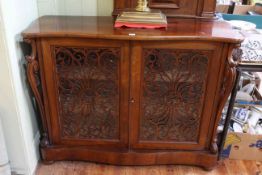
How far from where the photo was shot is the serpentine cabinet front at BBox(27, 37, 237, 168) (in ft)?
4.53

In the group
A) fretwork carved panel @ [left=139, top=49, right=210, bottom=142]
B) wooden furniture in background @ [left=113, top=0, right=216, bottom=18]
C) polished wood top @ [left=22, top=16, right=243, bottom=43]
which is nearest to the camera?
polished wood top @ [left=22, top=16, right=243, bottom=43]

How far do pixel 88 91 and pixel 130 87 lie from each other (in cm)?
24

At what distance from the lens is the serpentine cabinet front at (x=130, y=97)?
4.53 ft

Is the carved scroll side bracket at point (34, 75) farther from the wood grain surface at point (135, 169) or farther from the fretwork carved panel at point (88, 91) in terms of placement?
the wood grain surface at point (135, 169)

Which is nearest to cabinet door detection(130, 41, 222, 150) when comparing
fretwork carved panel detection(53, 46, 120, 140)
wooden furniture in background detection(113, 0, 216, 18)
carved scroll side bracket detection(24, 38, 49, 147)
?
fretwork carved panel detection(53, 46, 120, 140)

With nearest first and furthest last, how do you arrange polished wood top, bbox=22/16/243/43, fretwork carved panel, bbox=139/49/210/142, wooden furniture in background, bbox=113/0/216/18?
1. polished wood top, bbox=22/16/243/43
2. fretwork carved panel, bbox=139/49/210/142
3. wooden furniture in background, bbox=113/0/216/18

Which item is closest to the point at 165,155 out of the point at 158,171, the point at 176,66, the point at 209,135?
the point at 158,171

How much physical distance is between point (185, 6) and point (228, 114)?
70 centimetres

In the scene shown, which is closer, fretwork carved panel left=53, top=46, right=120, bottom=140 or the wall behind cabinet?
fretwork carved panel left=53, top=46, right=120, bottom=140

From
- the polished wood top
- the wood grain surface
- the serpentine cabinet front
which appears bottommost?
the wood grain surface

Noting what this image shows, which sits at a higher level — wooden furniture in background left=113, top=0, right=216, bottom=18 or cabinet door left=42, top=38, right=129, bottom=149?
wooden furniture in background left=113, top=0, right=216, bottom=18

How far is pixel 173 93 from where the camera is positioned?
1.50m

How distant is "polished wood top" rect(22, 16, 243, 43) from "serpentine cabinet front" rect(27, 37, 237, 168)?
0.05 meters

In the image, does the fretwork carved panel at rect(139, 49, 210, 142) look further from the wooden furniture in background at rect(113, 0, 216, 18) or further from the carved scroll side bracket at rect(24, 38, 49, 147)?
the carved scroll side bracket at rect(24, 38, 49, 147)
